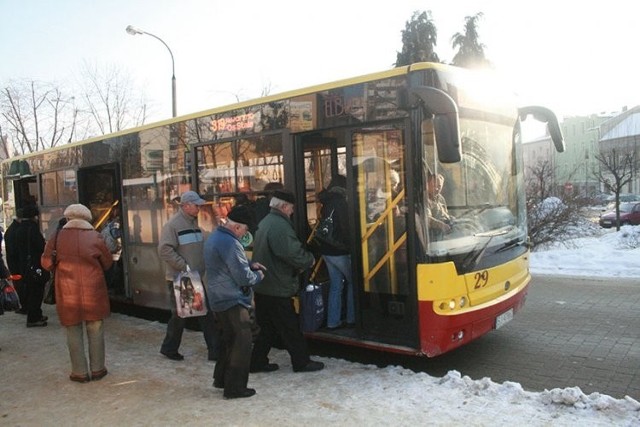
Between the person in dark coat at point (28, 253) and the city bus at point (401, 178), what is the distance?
2540 millimetres

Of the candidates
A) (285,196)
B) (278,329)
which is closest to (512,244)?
(285,196)

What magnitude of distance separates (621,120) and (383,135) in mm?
77778

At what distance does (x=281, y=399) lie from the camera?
4.83 metres

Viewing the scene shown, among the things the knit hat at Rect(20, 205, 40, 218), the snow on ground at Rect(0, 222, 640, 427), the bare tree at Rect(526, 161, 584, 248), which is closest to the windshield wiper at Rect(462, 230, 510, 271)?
the snow on ground at Rect(0, 222, 640, 427)

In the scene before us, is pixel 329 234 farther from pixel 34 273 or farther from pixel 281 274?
pixel 34 273

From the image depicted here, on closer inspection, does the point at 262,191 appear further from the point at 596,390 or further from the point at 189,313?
the point at 596,390

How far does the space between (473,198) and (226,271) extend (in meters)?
2.47

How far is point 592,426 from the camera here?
3992mm

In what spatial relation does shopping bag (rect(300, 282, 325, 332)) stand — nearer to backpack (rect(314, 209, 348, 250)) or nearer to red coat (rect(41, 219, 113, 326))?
backpack (rect(314, 209, 348, 250))

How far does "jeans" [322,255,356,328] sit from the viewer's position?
5.85 m

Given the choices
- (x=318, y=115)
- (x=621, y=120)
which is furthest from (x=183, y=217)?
(x=621, y=120)

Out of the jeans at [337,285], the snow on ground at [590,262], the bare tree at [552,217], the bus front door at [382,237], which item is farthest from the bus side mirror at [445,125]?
the bare tree at [552,217]

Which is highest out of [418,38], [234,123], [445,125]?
[418,38]

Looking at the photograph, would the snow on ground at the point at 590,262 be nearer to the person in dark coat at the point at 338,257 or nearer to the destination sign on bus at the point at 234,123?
the person in dark coat at the point at 338,257
